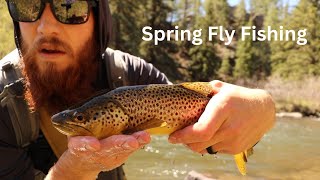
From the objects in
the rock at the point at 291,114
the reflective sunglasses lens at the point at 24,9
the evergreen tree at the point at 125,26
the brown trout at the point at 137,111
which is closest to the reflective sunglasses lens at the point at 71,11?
the reflective sunglasses lens at the point at 24,9

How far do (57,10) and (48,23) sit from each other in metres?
0.10

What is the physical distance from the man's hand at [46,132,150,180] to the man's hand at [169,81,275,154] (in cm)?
29

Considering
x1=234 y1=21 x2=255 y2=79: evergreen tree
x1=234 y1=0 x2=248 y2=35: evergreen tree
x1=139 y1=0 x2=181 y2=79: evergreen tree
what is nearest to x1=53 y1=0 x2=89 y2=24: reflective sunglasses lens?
x1=139 y1=0 x2=181 y2=79: evergreen tree

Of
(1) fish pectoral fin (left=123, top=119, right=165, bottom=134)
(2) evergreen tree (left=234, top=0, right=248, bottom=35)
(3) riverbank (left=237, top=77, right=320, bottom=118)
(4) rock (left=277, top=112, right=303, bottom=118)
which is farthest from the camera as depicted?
(2) evergreen tree (left=234, top=0, right=248, bottom=35)

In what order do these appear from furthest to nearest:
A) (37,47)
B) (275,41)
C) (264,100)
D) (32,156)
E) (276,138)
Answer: (275,41) → (276,138) → (32,156) → (37,47) → (264,100)

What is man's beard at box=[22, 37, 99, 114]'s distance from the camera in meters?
2.78

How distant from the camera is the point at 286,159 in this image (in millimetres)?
12656

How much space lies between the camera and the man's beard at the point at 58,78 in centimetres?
278

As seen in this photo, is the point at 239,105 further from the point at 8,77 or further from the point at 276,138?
the point at 276,138

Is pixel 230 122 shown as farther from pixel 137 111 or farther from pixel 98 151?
pixel 98 151

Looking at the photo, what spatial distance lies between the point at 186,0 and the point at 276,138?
48.1 metres

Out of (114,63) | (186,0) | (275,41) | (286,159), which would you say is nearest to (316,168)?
(286,159)

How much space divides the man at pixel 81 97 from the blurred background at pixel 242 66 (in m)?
6.84

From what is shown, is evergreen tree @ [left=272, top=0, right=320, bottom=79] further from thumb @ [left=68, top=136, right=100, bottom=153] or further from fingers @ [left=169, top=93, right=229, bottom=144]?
thumb @ [left=68, top=136, right=100, bottom=153]
